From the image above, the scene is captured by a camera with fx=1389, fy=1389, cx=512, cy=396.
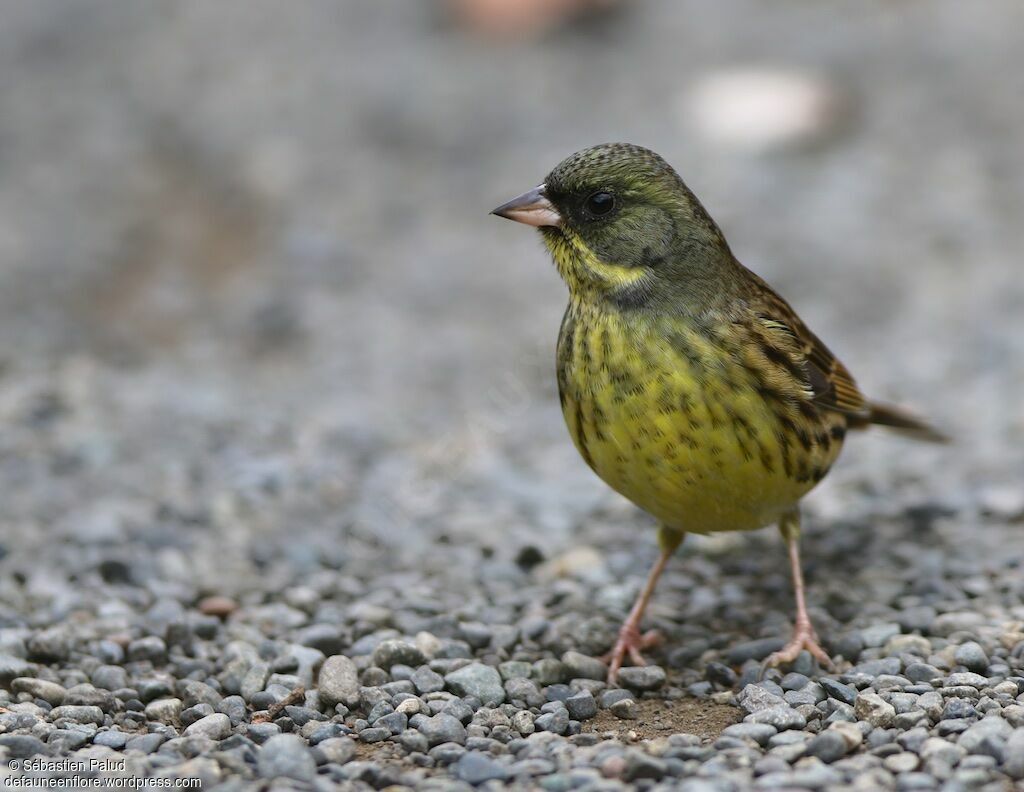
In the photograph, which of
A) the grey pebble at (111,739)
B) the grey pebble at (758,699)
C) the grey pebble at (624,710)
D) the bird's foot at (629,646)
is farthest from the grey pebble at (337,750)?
the grey pebble at (758,699)

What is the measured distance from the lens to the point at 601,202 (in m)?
5.01

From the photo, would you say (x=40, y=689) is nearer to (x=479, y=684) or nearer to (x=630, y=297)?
(x=479, y=684)

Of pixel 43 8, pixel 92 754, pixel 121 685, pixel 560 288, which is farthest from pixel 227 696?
pixel 43 8

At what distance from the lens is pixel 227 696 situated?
4805 mm

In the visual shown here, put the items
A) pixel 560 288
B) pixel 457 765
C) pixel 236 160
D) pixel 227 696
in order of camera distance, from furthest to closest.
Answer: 1. pixel 236 160
2. pixel 560 288
3. pixel 227 696
4. pixel 457 765

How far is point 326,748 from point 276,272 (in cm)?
638

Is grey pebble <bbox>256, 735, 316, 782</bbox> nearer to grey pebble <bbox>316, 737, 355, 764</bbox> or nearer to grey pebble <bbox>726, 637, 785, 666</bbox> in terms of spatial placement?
grey pebble <bbox>316, 737, 355, 764</bbox>

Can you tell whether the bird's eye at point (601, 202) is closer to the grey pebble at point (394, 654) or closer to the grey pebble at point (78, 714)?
the grey pebble at point (394, 654)

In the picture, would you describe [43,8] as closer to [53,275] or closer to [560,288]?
[53,275]

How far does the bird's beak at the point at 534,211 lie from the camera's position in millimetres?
5043

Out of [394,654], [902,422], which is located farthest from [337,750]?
[902,422]

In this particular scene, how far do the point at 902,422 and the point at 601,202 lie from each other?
6.98 ft

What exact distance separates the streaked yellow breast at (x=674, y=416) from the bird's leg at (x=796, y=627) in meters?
0.49

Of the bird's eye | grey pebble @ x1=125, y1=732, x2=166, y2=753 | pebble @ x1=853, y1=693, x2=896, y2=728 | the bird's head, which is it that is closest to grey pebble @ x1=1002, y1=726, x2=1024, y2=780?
pebble @ x1=853, y1=693, x2=896, y2=728
